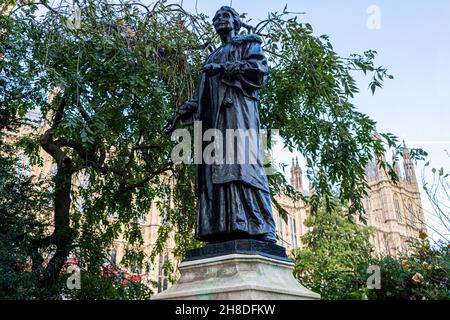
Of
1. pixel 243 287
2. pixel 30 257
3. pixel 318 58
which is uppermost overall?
pixel 318 58

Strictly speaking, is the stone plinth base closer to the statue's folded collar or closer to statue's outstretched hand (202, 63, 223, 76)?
statue's outstretched hand (202, 63, 223, 76)

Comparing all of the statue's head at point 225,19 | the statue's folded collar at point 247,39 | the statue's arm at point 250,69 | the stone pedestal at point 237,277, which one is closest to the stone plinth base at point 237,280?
the stone pedestal at point 237,277

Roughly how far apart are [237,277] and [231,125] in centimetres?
147

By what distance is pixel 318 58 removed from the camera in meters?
6.48

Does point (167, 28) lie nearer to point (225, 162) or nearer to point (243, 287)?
point (225, 162)

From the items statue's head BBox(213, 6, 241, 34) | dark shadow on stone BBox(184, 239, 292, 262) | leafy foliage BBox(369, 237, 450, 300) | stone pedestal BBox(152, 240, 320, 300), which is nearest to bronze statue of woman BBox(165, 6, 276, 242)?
statue's head BBox(213, 6, 241, 34)

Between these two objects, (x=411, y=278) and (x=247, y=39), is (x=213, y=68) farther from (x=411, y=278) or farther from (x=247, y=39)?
(x=411, y=278)

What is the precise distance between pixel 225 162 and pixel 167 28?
3.78 metres

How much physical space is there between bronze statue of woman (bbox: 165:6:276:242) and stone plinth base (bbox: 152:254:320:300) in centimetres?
33

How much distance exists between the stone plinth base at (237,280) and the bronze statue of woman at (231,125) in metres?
0.33

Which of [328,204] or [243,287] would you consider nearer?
[243,287]

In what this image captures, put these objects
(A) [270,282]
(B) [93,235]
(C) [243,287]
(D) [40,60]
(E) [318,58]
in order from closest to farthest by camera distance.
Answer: (C) [243,287]
(A) [270,282]
(D) [40,60]
(E) [318,58]
(B) [93,235]

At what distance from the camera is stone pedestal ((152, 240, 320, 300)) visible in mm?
2953

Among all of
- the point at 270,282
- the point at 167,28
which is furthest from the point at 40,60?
the point at 270,282
